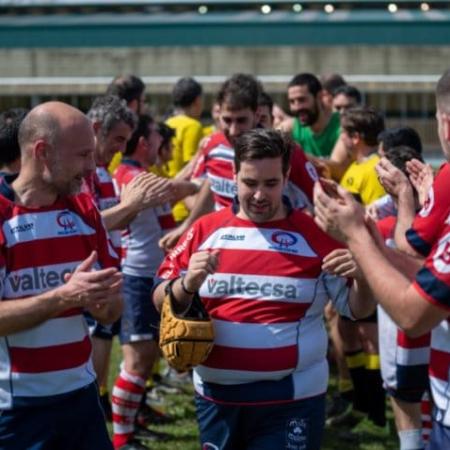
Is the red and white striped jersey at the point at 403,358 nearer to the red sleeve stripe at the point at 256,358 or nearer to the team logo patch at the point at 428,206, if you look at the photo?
the red sleeve stripe at the point at 256,358

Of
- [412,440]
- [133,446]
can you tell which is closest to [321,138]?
[133,446]

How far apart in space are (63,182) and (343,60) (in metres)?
19.7

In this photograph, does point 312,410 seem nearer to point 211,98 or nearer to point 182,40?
point 211,98

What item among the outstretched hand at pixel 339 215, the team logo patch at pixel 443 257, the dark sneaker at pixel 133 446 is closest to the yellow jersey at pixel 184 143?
the dark sneaker at pixel 133 446

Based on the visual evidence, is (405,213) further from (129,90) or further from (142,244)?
(129,90)

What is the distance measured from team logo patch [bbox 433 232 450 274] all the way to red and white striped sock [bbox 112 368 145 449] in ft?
11.7

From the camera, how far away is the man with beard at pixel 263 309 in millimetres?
4359

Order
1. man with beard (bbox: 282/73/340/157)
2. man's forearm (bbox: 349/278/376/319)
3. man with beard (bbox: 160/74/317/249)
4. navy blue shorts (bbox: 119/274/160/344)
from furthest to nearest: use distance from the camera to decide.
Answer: man with beard (bbox: 282/73/340/157) → navy blue shorts (bbox: 119/274/160/344) → man with beard (bbox: 160/74/317/249) → man's forearm (bbox: 349/278/376/319)

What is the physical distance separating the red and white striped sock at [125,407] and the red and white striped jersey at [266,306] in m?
2.19

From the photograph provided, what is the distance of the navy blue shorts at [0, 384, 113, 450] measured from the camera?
13.3 ft

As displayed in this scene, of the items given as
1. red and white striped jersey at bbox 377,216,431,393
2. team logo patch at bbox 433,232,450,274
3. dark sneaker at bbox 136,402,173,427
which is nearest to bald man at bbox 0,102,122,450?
team logo patch at bbox 433,232,450,274

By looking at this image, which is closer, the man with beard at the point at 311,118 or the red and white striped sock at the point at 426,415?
the red and white striped sock at the point at 426,415

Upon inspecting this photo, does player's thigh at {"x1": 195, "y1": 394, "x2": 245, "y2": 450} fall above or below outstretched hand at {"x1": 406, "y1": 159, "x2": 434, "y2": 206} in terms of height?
below

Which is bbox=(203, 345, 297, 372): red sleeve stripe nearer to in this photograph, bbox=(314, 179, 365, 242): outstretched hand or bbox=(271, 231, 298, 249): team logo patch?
bbox=(271, 231, 298, 249): team logo patch
